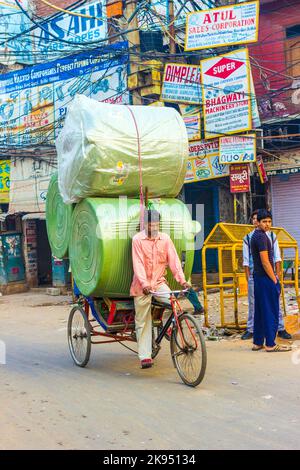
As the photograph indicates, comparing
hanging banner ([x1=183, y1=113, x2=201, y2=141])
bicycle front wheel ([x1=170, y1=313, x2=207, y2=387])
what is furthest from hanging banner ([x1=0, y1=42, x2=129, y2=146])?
bicycle front wheel ([x1=170, y1=313, x2=207, y2=387])

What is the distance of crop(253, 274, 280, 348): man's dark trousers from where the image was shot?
7.21 m

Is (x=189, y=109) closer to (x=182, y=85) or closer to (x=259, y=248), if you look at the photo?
(x=182, y=85)

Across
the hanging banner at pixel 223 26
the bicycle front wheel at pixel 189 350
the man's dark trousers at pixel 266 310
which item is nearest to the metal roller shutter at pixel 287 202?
the hanging banner at pixel 223 26

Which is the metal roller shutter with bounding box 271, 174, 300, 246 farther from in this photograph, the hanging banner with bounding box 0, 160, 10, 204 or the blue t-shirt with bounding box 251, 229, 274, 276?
the hanging banner with bounding box 0, 160, 10, 204

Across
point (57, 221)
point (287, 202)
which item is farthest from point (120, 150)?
point (287, 202)

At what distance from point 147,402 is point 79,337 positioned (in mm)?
2060

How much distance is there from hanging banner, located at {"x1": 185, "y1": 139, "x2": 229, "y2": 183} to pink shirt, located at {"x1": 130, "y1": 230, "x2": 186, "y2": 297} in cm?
934

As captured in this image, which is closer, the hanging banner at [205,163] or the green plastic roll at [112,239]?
the green plastic roll at [112,239]

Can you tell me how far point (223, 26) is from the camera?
1437 centimetres

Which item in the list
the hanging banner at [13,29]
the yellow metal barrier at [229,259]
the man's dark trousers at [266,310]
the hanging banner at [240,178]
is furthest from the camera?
the hanging banner at [13,29]

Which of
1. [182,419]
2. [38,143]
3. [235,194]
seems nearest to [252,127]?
[235,194]

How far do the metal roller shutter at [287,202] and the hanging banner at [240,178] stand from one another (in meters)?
1.43

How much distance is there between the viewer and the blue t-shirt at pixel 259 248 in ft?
24.0

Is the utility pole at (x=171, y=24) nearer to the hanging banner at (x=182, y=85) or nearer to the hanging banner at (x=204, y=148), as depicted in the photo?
the hanging banner at (x=182, y=85)
